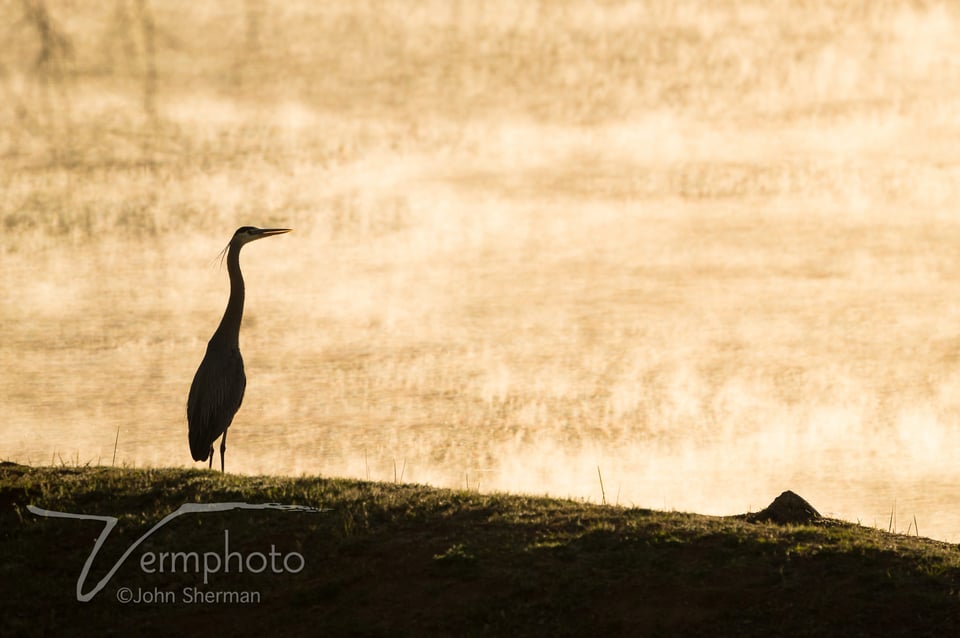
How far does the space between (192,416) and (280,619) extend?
245 inches

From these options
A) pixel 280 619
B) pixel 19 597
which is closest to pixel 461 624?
pixel 280 619

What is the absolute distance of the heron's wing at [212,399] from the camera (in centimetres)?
1578

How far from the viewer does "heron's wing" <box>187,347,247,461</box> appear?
51.8ft

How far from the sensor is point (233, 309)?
669 inches

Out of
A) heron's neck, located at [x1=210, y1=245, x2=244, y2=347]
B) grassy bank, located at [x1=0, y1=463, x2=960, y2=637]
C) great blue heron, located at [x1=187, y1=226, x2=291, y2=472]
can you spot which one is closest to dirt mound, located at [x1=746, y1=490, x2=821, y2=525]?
grassy bank, located at [x1=0, y1=463, x2=960, y2=637]

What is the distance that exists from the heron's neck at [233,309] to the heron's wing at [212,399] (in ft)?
0.90

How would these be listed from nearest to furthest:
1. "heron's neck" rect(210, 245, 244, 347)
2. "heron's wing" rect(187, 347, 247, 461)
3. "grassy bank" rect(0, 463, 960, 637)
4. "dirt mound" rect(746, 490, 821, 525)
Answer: "grassy bank" rect(0, 463, 960, 637)
"dirt mound" rect(746, 490, 821, 525)
"heron's wing" rect(187, 347, 247, 461)
"heron's neck" rect(210, 245, 244, 347)

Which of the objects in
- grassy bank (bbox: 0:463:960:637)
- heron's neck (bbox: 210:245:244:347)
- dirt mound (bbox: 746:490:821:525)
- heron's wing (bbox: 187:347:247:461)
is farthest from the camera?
heron's neck (bbox: 210:245:244:347)

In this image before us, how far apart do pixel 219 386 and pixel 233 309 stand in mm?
1414

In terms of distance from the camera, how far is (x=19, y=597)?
1098 cm

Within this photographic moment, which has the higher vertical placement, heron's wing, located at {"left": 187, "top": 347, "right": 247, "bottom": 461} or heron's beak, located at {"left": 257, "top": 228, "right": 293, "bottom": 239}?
heron's beak, located at {"left": 257, "top": 228, "right": 293, "bottom": 239}

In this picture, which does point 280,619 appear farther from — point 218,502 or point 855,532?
point 855,532

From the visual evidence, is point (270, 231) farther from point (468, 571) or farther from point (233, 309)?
point (468, 571)

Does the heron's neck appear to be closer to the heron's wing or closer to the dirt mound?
the heron's wing
